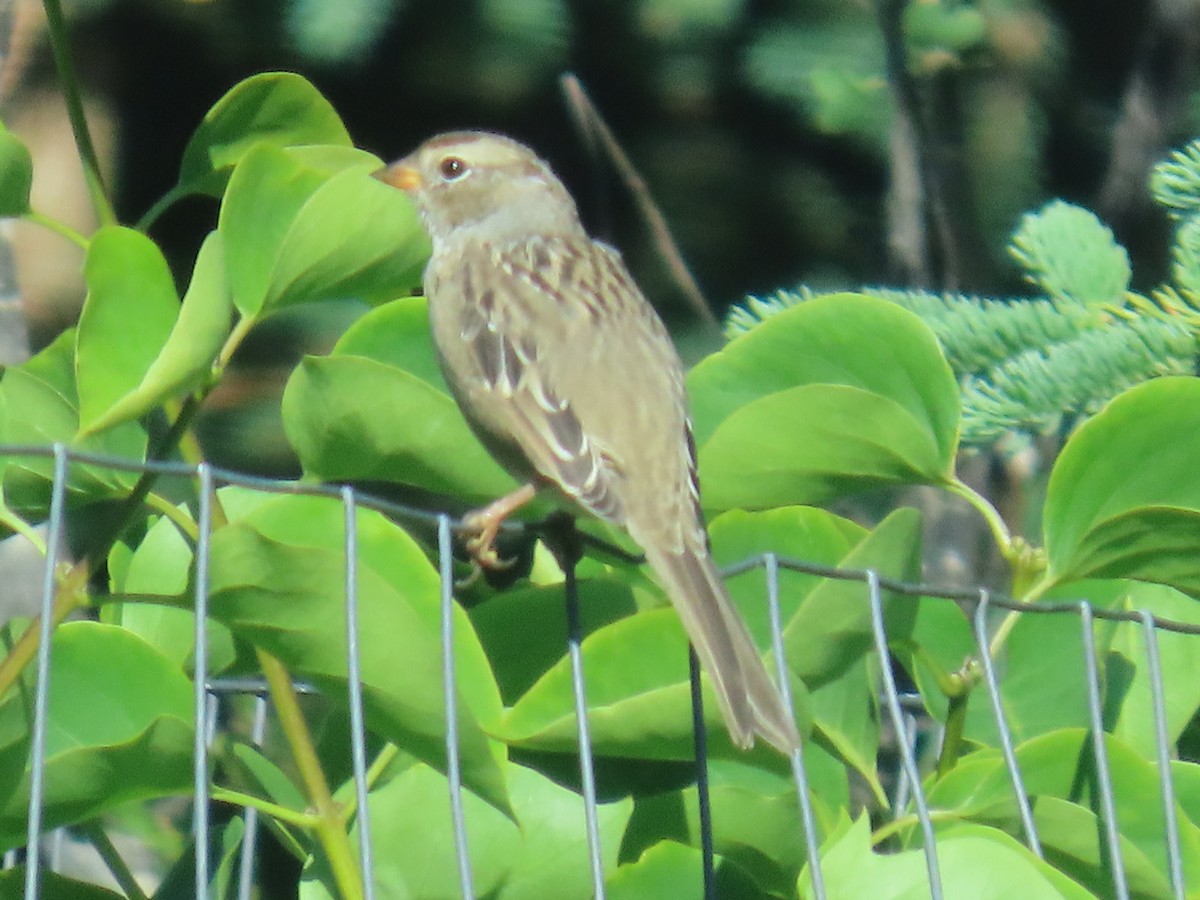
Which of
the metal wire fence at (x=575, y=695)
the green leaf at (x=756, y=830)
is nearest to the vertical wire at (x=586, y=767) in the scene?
the metal wire fence at (x=575, y=695)

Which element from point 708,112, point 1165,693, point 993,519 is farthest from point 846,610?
point 708,112

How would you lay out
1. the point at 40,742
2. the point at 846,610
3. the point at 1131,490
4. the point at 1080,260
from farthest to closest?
the point at 1080,260, the point at 1131,490, the point at 846,610, the point at 40,742

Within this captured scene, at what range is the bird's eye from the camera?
A: 9.64 feet

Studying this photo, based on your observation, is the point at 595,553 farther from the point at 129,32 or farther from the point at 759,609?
the point at 129,32

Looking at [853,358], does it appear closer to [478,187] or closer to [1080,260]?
[1080,260]

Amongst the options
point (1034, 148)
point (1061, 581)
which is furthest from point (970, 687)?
point (1034, 148)

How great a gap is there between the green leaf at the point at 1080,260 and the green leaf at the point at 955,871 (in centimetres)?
85

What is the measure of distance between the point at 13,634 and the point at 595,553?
0.58 m

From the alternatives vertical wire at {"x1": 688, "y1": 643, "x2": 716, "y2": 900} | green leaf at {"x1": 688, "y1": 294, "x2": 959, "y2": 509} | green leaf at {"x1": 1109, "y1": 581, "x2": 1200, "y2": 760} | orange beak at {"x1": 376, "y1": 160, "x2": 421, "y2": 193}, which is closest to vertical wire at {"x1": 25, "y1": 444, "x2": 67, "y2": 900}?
vertical wire at {"x1": 688, "y1": 643, "x2": 716, "y2": 900}

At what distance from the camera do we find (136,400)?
54.1 inches

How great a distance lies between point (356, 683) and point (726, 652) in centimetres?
33

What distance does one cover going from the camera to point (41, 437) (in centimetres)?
166

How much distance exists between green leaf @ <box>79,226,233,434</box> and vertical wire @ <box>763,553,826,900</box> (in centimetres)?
47

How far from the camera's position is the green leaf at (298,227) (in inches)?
→ 59.2
